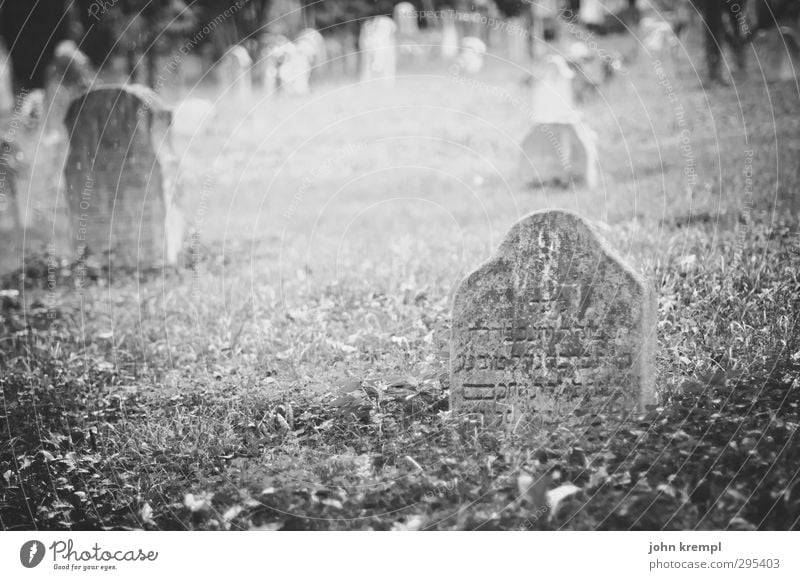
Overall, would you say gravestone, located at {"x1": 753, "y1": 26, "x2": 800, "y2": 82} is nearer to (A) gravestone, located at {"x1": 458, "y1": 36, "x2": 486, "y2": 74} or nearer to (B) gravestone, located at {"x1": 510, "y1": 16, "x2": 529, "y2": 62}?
(B) gravestone, located at {"x1": 510, "y1": 16, "x2": 529, "y2": 62}

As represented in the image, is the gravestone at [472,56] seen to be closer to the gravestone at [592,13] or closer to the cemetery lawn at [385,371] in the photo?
the gravestone at [592,13]

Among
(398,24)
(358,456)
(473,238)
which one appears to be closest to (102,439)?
(358,456)

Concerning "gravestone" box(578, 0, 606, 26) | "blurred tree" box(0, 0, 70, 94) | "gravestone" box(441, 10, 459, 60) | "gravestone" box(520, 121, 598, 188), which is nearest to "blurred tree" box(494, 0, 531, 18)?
"gravestone" box(578, 0, 606, 26)

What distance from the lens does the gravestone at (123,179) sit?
607cm

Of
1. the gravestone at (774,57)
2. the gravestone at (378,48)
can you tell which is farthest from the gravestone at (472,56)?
the gravestone at (774,57)

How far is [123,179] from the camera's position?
6.15 m

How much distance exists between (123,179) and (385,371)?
3.72 m

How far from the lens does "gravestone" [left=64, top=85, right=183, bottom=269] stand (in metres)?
6.07

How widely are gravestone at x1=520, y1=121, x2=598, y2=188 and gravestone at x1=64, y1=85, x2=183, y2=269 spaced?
366 centimetres

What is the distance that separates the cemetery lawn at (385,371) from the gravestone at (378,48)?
4.19m

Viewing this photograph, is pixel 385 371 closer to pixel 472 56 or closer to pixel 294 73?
pixel 294 73

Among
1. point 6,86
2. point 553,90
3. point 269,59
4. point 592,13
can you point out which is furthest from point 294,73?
point 592,13
